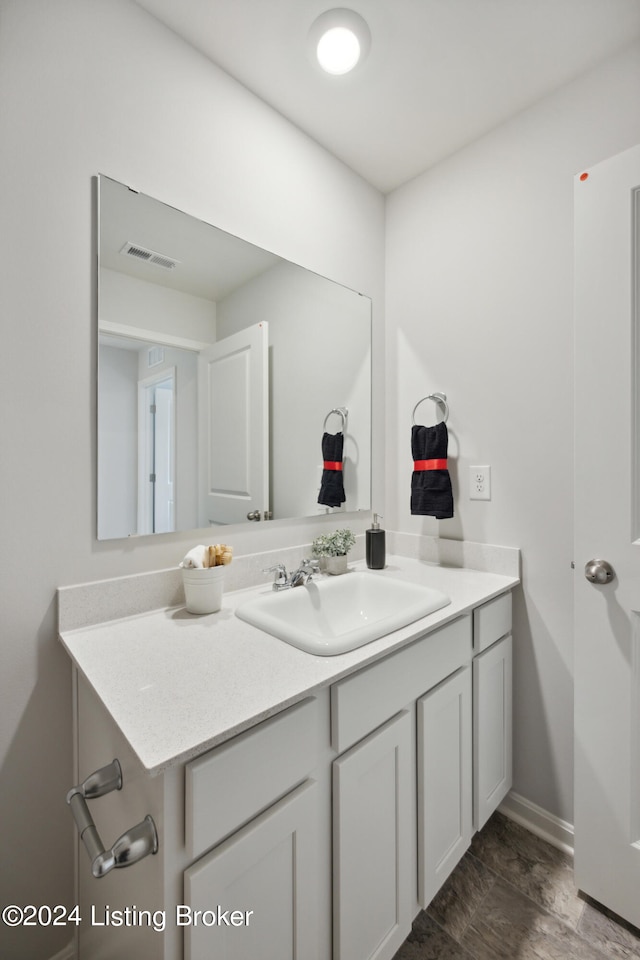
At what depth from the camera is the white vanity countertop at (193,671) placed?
677 millimetres

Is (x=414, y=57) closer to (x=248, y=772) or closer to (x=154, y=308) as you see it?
(x=154, y=308)

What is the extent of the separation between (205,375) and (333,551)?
73cm

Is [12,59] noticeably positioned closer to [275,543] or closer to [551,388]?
[275,543]

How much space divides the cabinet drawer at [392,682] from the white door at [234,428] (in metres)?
0.66

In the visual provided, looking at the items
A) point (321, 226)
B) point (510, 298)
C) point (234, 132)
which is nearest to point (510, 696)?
point (510, 298)

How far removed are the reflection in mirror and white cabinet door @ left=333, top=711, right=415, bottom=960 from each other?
0.75 meters

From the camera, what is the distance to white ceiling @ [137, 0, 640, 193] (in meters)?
1.19

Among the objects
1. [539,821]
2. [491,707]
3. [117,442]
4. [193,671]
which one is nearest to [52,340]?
[117,442]

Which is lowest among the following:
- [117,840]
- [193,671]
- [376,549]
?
[117,840]

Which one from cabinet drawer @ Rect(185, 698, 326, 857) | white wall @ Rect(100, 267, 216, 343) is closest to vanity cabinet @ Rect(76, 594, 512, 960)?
cabinet drawer @ Rect(185, 698, 326, 857)

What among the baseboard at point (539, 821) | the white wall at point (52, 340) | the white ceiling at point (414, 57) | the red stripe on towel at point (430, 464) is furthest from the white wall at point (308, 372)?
the baseboard at point (539, 821)

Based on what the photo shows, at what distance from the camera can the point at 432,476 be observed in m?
1.68

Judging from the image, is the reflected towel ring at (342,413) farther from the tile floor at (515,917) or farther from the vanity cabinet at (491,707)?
the tile floor at (515,917)

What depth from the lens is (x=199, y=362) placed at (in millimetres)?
1308
